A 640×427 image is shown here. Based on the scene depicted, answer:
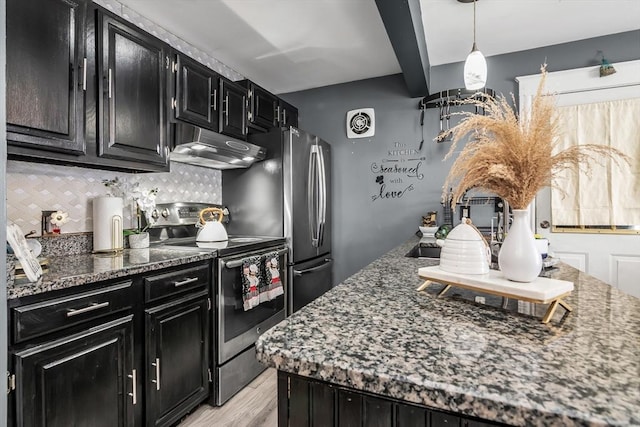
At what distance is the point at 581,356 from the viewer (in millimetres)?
575

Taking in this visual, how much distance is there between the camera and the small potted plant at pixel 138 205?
211 cm

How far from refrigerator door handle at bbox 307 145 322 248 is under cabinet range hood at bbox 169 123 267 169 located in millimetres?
486

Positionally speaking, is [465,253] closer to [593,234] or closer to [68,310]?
[68,310]

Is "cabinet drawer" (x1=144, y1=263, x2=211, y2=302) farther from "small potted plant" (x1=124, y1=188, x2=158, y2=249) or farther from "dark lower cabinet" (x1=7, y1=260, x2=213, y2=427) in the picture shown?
"small potted plant" (x1=124, y1=188, x2=158, y2=249)

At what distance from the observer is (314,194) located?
10.0 feet

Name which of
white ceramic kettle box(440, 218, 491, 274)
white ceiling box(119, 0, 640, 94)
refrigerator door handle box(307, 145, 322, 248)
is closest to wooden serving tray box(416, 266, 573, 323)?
white ceramic kettle box(440, 218, 491, 274)

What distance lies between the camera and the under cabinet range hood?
2.15 meters

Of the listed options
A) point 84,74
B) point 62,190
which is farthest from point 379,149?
point 62,190

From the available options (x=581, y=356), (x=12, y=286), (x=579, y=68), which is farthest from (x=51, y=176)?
(x=579, y=68)

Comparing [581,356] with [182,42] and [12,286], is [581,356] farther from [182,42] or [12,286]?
[182,42]

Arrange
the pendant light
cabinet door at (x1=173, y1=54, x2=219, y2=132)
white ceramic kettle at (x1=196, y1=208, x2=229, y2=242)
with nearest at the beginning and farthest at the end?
the pendant light < cabinet door at (x1=173, y1=54, x2=219, y2=132) < white ceramic kettle at (x1=196, y1=208, x2=229, y2=242)

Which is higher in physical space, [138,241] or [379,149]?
[379,149]

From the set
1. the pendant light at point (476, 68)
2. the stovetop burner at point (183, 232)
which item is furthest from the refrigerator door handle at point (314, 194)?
the pendant light at point (476, 68)

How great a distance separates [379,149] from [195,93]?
6.11 feet
